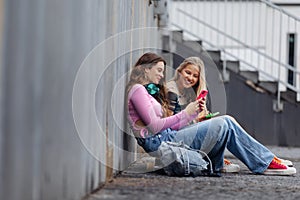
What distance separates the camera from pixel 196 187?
516 centimetres

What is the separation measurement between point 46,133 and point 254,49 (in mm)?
9401

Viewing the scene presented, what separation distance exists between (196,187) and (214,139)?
96cm

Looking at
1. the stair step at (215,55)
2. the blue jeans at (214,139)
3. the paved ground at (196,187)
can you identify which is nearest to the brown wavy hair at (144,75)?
the blue jeans at (214,139)

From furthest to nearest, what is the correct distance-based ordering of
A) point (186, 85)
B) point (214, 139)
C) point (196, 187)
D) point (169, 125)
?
point (186, 85) → point (214, 139) → point (169, 125) → point (196, 187)

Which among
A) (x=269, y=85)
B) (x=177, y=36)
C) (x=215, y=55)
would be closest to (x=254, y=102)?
(x=269, y=85)

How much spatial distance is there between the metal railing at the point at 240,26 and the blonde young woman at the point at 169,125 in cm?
651

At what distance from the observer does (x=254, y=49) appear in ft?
40.6

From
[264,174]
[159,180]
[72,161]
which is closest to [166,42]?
[264,174]

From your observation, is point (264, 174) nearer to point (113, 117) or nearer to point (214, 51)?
point (113, 117)

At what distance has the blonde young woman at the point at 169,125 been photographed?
19.3 feet

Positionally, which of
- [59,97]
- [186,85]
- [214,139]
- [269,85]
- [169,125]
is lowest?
[269,85]

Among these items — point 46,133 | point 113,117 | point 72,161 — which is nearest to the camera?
point 46,133

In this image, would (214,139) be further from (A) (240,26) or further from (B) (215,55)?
(A) (240,26)

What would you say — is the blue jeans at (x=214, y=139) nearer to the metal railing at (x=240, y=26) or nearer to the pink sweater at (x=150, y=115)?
the pink sweater at (x=150, y=115)
